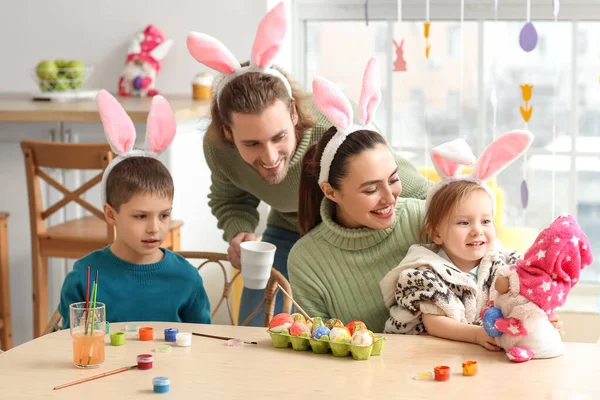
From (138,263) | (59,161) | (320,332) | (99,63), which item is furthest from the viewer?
(99,63)

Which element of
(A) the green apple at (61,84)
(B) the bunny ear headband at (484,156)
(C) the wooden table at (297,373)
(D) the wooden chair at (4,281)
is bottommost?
(D) the wooden chair at (4,281)

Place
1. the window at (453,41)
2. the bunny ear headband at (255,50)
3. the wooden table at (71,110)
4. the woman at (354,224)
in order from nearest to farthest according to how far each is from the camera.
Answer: the woman at (354,224)
the bunny ear headband at (255,50)
the wooden table at (71,110)
the window at (453,41)

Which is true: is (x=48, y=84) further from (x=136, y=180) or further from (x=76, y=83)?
(x=136, y=180)

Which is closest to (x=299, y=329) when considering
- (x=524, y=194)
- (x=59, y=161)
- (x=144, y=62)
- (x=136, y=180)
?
(x=136, y=180)

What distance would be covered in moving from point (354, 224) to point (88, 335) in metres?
0.68

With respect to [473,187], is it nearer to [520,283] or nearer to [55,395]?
[520,283]

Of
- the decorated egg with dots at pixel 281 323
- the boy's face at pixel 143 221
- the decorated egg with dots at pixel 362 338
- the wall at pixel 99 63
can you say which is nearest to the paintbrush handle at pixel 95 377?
the decorated egg with dots at pixel 281 323

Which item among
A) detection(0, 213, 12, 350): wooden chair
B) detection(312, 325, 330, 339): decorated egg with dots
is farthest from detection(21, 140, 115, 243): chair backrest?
detection(312, 325, 330, 339): decorated egg with dots

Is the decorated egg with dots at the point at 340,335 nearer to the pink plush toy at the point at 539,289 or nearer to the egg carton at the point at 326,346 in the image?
the egg carton at the point at 326,346

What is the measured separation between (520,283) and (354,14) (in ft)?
8.89

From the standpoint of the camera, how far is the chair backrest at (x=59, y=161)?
294 cm

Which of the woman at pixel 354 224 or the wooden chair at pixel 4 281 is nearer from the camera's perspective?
the woman at pixel 354 224

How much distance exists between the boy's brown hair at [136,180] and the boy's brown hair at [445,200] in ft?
2.06

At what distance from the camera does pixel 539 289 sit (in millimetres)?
1509
